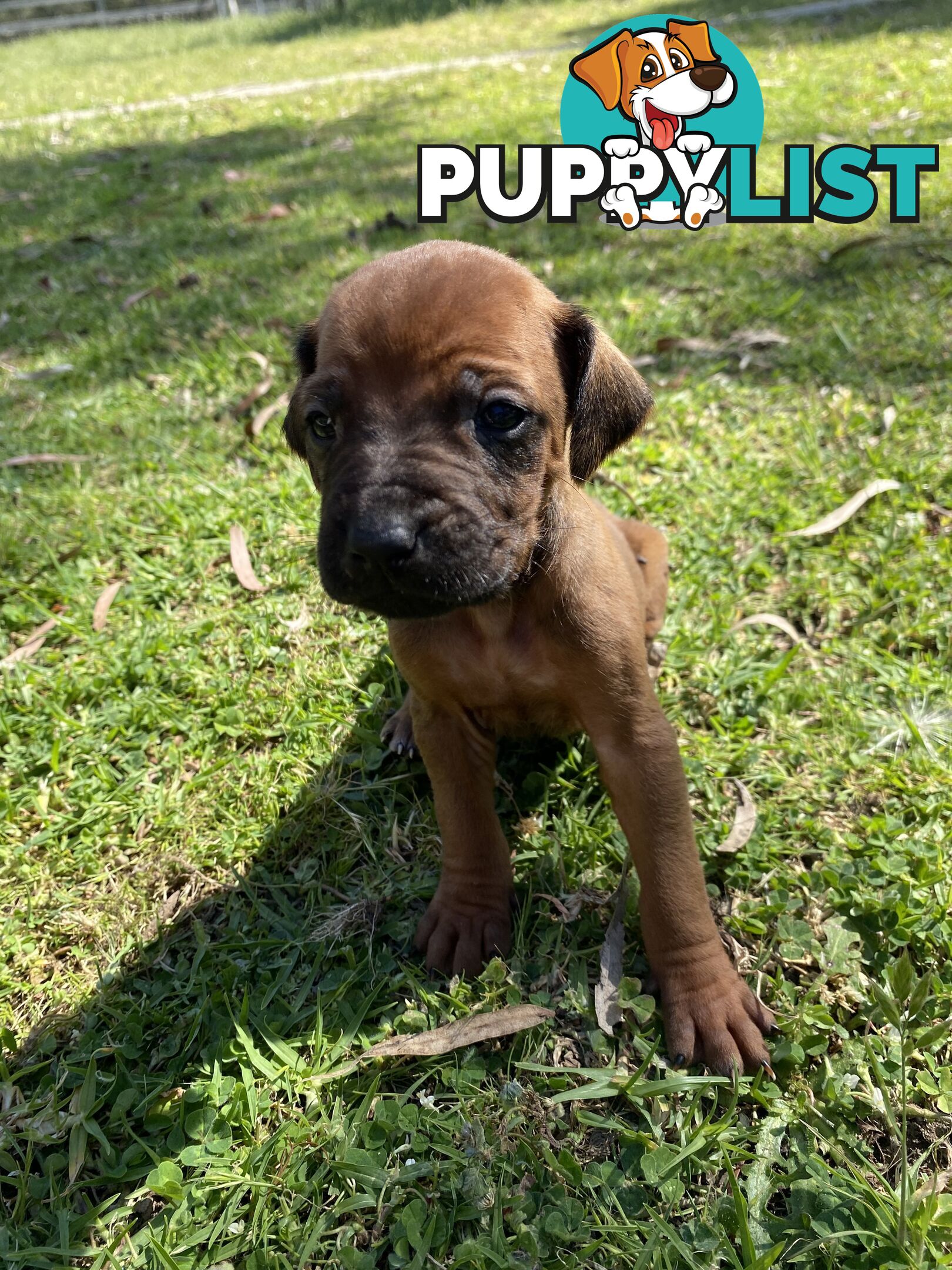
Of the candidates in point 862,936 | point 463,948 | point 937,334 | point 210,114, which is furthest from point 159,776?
point 210,114

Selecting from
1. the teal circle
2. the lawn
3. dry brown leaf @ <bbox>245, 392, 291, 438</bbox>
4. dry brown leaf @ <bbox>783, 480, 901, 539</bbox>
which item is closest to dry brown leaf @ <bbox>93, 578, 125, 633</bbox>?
the lawn

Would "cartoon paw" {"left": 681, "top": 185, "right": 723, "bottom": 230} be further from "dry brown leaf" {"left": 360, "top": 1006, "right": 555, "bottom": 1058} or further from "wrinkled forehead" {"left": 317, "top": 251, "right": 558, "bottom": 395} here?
"dry brown leaf" {"left": 360, "top": 1006, "right": 555, "bottom": 1058}

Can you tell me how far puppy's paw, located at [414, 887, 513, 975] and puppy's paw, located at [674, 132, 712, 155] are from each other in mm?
6600

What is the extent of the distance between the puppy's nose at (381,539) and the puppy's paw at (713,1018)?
1460 mm

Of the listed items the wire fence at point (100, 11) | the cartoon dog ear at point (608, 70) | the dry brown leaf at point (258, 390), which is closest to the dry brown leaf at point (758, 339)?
the dry brown leaf at point (258, 390)

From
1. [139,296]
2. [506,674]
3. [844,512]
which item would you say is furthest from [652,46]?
[506,674]

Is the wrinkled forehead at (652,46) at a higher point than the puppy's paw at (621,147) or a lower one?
higher

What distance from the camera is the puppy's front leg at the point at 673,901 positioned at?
247cm

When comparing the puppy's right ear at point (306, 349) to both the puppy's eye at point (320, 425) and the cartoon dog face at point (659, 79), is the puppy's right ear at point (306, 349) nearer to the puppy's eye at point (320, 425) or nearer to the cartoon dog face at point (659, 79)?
the puppy's eye at point (320, 425)

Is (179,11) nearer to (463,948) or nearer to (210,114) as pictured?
(210,114)

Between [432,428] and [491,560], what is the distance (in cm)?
39

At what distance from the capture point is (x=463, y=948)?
2766 millimetres

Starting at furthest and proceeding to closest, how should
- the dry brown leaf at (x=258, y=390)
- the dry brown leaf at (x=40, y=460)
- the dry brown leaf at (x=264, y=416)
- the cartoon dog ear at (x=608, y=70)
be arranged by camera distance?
the cartoon dog ear at (x=608, y=70), the dry brown leaf at (x=258, y=390), the dry brown leaf at (x=264, y=416), the dry brown leaf at (x=40, y=460)

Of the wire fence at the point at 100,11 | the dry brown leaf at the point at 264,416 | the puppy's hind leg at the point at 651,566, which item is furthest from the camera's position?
the wire fence at the point at 100,11
